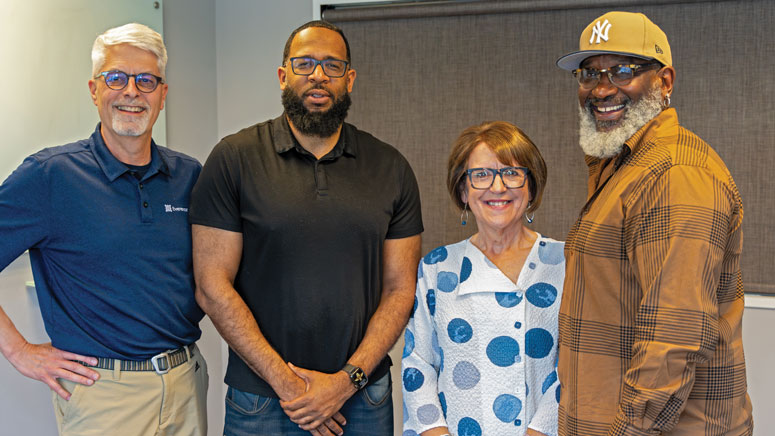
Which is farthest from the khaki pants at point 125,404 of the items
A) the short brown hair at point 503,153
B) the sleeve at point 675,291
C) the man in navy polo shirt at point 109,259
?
the sleeve at point 675,291

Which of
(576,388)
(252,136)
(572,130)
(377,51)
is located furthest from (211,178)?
(572,130)

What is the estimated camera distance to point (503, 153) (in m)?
1.69

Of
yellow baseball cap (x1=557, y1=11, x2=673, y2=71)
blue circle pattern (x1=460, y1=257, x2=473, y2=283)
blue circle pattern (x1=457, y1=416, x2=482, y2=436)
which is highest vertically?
yellow baseball cap (x1=557, y1=11, x2=673, y2=71)

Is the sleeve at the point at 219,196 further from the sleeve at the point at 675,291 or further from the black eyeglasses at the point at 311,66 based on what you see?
the sleeve at the point at 675,291

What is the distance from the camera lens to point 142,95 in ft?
5.87

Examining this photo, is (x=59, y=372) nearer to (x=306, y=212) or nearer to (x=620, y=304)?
(x=306, y=212)

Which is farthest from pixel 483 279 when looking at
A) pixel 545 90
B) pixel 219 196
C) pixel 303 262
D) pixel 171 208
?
pixel 545 90

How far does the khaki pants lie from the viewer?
5.64ft

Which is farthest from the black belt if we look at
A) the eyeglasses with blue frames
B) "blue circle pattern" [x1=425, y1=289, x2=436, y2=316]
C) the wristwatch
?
the eyeglasses with blue frames

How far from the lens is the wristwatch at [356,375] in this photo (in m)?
1.83

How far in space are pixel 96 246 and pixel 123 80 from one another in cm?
→ 47

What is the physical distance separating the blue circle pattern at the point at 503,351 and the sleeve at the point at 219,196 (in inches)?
30.5

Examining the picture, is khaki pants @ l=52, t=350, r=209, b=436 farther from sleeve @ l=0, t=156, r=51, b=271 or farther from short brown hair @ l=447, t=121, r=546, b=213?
short brown hair @ l=447, t=121, r=546, b=213

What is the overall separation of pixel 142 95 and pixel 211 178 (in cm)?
30
